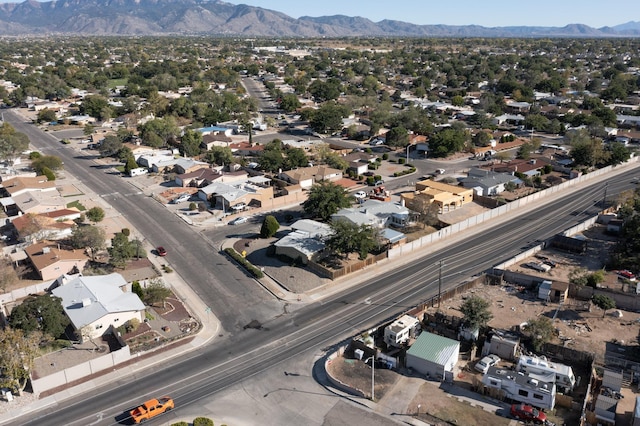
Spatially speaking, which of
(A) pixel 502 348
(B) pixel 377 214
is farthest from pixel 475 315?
(B) pixel 377 214

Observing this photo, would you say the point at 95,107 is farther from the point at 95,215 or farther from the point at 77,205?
the point at 95,215

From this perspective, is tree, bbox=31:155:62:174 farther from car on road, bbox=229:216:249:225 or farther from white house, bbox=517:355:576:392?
white house, bbox=517:355:576:392

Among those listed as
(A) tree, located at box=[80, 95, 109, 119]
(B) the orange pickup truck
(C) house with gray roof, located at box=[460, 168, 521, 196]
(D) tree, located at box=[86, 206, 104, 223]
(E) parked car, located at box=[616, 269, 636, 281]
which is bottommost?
(B) the orange pickup truck

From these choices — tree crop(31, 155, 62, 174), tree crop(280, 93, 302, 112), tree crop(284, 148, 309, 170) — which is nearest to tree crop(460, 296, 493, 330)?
tree crop(284, 148, 309, 170)

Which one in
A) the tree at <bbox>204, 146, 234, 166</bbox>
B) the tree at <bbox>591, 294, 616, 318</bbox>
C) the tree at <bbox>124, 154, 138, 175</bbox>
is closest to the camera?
the tree at <bbox>591, 294, 616, 318</bbox>

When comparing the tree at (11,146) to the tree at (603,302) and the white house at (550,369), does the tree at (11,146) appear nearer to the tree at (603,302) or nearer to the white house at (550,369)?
the white house at (550,369)

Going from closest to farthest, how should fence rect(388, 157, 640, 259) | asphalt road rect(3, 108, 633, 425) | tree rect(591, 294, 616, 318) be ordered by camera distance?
asphalt road rect(3, 108, 633, 425)
tree rect(591, 294, 616, 318)
fence rect(388, 157, 640, 259)
